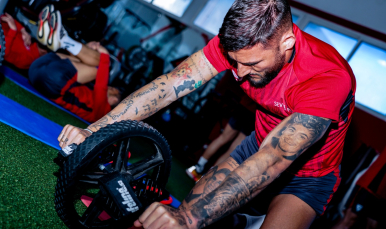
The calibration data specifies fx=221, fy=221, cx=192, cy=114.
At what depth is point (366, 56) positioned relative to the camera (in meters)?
3.91

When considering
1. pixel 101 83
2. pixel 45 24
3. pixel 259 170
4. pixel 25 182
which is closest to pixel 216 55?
pixel 259 170

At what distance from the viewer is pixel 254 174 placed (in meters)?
0.84

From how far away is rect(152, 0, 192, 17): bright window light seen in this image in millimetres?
5480

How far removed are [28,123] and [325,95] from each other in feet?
6.35

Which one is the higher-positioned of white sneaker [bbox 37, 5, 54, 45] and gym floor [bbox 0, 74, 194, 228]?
gym floor [bbox 0, 74, 194, 228]

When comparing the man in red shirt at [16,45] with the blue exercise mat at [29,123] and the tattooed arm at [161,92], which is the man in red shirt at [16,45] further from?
the tattooed arm at [161,92]

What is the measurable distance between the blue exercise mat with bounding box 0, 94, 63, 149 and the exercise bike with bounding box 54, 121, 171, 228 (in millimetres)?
667

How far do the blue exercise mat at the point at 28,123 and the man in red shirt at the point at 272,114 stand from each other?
2.21 feet

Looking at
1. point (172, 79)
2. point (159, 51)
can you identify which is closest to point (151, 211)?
point (172, 79)

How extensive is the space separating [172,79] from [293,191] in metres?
0.99

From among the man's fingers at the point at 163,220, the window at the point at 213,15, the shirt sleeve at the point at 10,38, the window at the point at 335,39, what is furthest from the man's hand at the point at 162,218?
the window at the point at 213,15

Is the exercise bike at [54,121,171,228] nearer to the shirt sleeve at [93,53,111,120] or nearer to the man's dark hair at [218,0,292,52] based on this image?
the man's dark hair at [218,0,292,52]

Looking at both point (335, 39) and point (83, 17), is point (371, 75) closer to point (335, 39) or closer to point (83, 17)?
point (335, 39)

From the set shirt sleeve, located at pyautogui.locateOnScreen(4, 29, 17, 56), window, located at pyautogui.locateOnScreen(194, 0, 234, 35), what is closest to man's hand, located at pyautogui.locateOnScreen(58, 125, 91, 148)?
shirt sleeve, located at pyautogui.locateOnScreen(4, 29, 17, 56)
